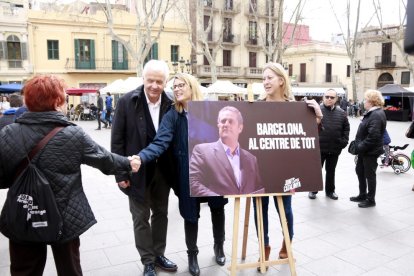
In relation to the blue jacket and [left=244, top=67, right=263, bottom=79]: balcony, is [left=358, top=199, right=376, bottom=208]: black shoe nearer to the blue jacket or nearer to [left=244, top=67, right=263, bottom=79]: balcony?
the blue jacket

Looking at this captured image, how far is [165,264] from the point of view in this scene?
134 inches

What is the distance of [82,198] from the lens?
2387 mm

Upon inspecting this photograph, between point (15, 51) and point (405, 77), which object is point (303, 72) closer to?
point (405, 77)

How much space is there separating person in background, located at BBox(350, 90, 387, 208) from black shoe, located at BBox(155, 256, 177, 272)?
320 cm

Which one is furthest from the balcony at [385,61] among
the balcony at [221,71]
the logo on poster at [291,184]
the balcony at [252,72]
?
the logo on poster at [291,184]

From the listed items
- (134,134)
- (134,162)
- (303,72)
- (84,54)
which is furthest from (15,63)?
(303,72)

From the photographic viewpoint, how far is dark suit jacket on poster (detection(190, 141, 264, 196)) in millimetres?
2836

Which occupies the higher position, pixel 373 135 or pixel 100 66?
pixel 100 66

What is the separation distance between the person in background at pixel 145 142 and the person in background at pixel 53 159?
79cm


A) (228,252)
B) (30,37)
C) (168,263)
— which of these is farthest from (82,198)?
(30,37)

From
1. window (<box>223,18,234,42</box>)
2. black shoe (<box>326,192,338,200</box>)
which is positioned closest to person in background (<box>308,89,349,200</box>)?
black shoe (<box>326,192,338,200</box>)

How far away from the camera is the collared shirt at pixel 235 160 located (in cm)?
288

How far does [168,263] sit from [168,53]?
1227 inches

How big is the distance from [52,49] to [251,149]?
29.6m
